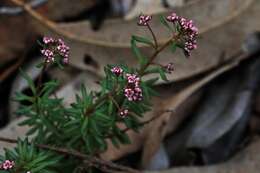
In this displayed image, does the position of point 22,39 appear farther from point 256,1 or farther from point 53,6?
point 256,1

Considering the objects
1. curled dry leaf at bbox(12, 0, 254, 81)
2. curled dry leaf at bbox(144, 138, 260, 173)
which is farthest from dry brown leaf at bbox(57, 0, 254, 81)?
curled dry leaf at bbox(144, 138, 260, 173)

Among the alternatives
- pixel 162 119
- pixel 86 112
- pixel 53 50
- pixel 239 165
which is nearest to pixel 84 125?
pixel 86 112

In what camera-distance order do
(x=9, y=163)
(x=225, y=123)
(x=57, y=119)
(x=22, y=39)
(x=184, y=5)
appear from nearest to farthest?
(x=9, y=163) < (x=57, y=119) < (x=225, y=123) < (x=184, y=5) < (x=22, y=39)

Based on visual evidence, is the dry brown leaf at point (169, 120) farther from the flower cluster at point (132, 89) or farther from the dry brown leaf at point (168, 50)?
the flower cluster at point (132, 89)

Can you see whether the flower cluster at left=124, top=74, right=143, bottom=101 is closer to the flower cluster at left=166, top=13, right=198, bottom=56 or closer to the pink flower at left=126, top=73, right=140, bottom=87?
the pink flower at left=126, top=73, right=140, bottom=87

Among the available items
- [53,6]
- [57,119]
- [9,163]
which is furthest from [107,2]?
[9,163]

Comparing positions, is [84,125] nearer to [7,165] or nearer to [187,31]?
[7,165]

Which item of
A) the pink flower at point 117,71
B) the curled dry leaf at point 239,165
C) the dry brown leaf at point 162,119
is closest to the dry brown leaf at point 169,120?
the dry brown leaf at point 162,119
